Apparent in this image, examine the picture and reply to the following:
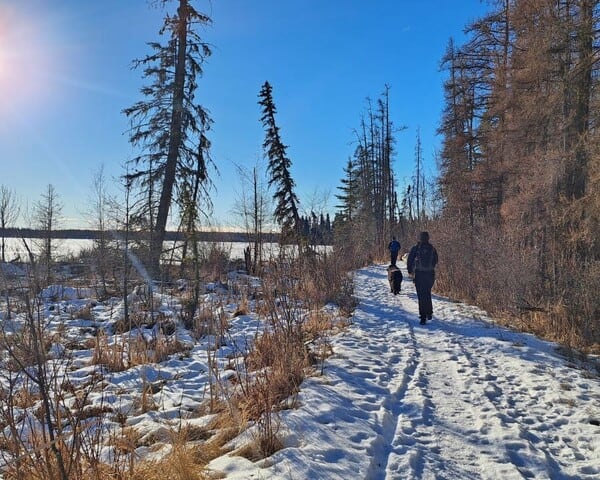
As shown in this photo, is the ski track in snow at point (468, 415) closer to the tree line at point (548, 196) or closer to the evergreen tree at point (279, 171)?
the tree line at point (548, 196)

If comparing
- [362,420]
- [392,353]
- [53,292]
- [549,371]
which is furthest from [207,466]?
→ [53,292]

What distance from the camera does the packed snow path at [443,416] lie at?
3.06 meters

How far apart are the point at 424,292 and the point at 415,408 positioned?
15.2 ft

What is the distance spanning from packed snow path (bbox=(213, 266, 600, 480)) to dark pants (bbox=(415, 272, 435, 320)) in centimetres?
153

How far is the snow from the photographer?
10.1 ft

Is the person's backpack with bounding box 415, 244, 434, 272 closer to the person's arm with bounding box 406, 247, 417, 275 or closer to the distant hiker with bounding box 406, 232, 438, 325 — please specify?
the distant hiker with bounding box 406, 232, 438, 325

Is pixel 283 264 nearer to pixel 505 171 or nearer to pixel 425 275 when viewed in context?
pixel 425 275

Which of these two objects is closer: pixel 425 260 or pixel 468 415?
pixel 468 415

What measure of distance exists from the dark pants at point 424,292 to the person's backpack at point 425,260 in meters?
0.12

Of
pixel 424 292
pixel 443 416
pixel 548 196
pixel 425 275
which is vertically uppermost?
pixel 548 196

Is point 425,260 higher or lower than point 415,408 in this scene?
higher

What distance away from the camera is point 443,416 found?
4016 mm

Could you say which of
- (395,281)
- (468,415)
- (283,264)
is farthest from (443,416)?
(395,281)

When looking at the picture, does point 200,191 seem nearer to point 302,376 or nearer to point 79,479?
point 302,376
